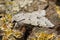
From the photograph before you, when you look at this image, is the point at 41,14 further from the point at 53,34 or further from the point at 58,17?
the point at 53,34

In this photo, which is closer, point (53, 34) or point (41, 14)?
point (53, 34)

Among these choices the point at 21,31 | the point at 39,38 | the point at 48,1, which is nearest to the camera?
the point at 39,38

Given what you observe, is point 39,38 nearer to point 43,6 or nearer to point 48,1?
point 43,6

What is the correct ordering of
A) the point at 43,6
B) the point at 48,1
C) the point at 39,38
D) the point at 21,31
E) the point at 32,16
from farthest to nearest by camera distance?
the point at 48,1
the point at 43,6
the point at 32,16
the point at 21,31
the point at 39,38

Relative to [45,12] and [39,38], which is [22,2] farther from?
[39,38]

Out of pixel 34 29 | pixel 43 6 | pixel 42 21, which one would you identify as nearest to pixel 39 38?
pixel 34 29

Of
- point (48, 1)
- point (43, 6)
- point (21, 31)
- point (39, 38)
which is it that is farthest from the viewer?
point (48, 1)

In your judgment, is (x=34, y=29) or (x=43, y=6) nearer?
(x=34, y=29)

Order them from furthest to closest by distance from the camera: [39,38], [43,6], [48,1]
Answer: [48,1] < [43,6] < [39,38]

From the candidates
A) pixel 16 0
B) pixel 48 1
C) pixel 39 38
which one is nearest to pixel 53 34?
pixel 39 38

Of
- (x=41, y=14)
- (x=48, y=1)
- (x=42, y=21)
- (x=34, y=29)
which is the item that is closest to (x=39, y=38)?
(x=34, y=29)
